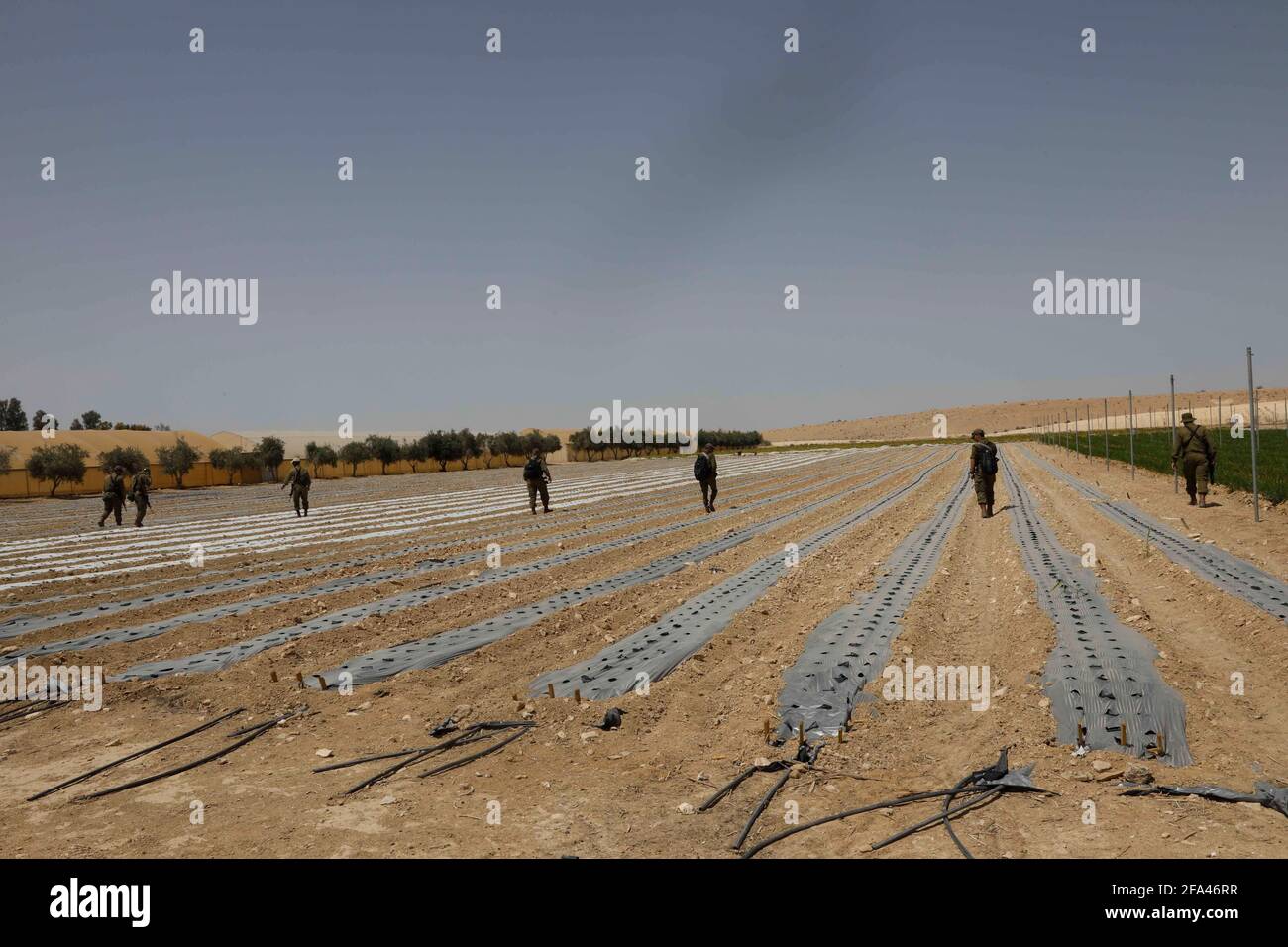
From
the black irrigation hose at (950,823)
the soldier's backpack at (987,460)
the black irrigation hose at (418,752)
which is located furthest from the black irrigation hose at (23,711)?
the soldier's backpack at (987,460)

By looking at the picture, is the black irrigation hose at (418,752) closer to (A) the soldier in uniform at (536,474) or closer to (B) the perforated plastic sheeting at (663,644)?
(B) the perforated plastic sheeting at (663,644)

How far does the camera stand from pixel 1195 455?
1664 cm

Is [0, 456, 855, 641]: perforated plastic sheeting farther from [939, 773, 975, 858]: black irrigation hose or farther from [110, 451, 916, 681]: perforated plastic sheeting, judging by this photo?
[939, 773, 975, 858]: black irrigation hose

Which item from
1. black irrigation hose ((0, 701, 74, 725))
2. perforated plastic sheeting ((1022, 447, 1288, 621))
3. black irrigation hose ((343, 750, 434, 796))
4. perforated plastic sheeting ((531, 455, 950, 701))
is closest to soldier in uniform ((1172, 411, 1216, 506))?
perforated plastic sheeting ((1022, 447, 1288, 621))

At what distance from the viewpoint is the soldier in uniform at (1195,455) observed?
1642 cm

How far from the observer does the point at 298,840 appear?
4.65 meters

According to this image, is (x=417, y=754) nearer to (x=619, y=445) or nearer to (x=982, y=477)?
(x=982, y=477)

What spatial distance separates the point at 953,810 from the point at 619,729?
8.64ft

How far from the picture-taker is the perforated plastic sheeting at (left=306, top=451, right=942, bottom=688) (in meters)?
8.00

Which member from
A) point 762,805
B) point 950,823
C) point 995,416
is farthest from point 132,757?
point 995,416
